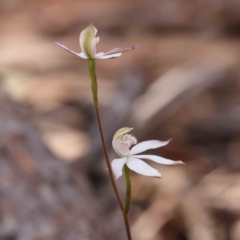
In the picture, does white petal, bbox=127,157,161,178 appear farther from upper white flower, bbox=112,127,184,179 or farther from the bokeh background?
the bokeh background

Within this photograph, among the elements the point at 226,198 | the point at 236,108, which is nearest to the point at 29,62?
Result: the point at 236,108

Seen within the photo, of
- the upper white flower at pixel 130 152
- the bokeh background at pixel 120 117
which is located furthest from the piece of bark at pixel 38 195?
the upper white flower at pixel 130 152

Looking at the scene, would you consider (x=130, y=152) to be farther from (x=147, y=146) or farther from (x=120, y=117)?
(x=120, y=117)

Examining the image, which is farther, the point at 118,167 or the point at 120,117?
the point at 120,117

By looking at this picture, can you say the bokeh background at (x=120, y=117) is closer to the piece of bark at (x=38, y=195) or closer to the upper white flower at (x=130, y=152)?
the piece of bark at (x=38, y=195)

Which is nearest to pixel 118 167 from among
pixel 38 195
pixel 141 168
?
pixel 141 168

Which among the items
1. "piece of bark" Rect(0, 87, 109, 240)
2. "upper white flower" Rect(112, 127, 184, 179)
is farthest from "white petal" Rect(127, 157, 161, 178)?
"piece of bark" Rect(0, 87, 109, 240)

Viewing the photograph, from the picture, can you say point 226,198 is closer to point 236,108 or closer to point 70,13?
point 236,108
